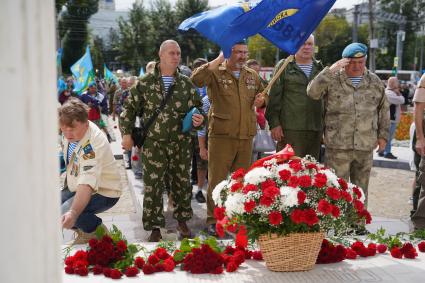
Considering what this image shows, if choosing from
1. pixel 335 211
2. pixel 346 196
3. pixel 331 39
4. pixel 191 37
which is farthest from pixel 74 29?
pixel 335 211

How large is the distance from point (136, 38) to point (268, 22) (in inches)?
2007

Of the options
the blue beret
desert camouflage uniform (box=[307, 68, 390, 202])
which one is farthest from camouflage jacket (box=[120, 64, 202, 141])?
the blue beret

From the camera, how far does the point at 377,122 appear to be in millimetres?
5430

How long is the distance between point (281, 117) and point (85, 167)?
7.32ft

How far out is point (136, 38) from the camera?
178ft

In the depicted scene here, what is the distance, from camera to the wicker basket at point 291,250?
137 inches

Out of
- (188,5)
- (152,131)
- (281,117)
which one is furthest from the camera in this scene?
(188,5)

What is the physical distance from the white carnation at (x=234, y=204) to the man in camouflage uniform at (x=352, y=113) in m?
2.08

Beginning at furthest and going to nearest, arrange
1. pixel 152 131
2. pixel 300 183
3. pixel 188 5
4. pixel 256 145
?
pixel 188 5
pixel 256 145
pixel 152 131
pixel 300 183

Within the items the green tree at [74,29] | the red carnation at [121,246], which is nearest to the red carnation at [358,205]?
the red carnation at [121,246]

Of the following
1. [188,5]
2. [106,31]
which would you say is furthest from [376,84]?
[106,31]

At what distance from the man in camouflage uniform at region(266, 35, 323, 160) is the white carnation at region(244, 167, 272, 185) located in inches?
77.4

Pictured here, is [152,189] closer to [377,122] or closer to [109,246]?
[109,246]

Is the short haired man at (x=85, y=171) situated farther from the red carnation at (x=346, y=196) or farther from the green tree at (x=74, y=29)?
the green tree at (x=74, y=29)
